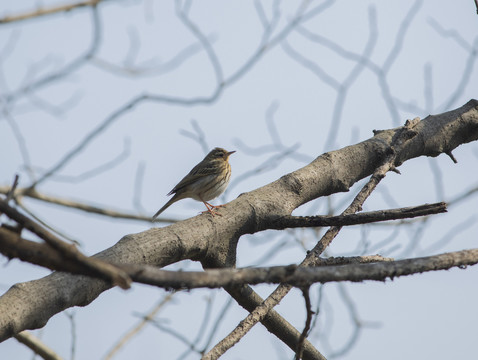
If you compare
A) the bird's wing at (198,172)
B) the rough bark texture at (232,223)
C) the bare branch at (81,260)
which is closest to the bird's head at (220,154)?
the bird's wing at (198,172)

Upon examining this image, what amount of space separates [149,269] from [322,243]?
8.29 feet

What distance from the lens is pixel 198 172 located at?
32.5 ft

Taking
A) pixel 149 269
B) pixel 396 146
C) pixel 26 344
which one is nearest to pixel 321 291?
pixel 396 146

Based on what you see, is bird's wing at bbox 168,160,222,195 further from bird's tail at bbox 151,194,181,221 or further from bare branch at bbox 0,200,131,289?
bare branch at bbox 0,200,131,289

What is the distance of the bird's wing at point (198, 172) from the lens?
9.60 meters

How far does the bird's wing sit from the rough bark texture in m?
4.44

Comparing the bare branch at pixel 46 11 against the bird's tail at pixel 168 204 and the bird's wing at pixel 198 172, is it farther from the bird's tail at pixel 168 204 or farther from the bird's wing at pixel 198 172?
the bird's wing at pixel 198 172

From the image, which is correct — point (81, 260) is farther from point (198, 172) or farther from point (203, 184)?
point (198, 172)

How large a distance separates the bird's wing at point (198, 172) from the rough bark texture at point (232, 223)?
4.44m

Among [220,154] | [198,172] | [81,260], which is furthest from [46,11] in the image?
[220,154]

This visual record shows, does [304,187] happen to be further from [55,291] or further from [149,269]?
[149,269]

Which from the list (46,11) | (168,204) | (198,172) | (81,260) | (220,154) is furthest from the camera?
(220,154)

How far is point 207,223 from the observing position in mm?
4430

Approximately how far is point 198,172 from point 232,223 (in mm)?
5383
